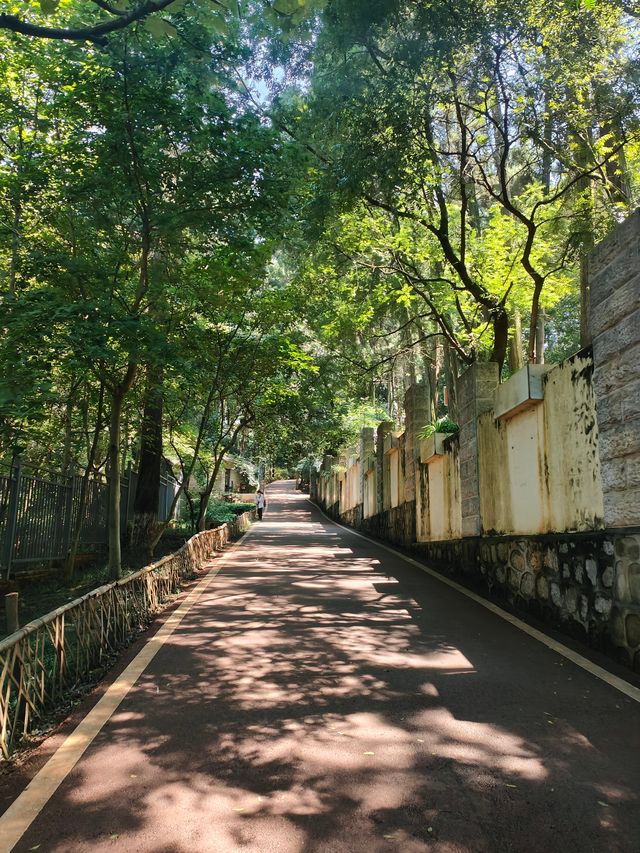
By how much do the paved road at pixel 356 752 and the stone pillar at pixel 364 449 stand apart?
69.8 ft

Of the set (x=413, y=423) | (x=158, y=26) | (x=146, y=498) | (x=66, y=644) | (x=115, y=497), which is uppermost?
(x=158, y=26)

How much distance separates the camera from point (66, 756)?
3674 mm

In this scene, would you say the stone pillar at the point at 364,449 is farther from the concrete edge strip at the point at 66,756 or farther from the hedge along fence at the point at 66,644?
the concrete edge strip at the point at 66,756

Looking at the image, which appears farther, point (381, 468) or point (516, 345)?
point (381, 468)

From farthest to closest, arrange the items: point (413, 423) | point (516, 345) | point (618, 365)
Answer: point (516, 345) < point (413, 423) < point (618, 365)

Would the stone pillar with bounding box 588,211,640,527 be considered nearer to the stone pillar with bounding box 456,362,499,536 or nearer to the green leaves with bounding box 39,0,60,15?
the stone pillar with bounding box 456,362,499,536

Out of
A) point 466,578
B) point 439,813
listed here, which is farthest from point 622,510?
point 466,578

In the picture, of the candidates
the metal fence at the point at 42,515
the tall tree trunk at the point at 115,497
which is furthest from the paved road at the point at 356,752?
the metal fence at the point at 42,515

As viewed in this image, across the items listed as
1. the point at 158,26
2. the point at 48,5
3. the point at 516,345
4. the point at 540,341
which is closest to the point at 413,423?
the point at 516,345

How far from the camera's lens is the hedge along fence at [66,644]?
398 centimetres

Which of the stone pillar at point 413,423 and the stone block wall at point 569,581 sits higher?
the stone pillar at point 413,423

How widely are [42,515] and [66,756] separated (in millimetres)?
7209

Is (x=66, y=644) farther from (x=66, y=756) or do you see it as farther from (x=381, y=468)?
(x=381, y=468)

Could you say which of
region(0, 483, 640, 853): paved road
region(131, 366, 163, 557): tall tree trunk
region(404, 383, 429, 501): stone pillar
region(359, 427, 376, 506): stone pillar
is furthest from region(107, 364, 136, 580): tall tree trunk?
region(359, 427, 376, 506): stone pillar
